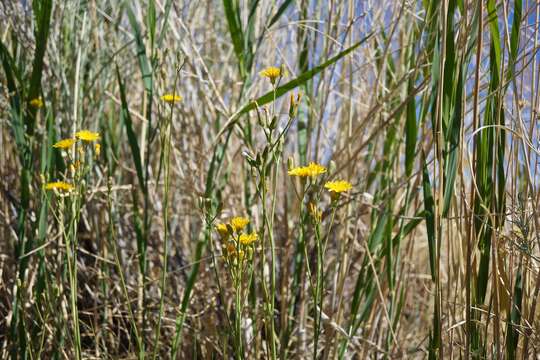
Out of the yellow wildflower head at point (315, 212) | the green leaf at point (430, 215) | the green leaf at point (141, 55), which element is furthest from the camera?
the green leaf at point (141, 55)

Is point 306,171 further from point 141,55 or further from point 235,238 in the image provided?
point 141,55

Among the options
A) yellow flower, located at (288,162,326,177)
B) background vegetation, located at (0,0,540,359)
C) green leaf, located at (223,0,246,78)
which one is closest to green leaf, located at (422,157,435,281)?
background vegetation, located at (0,0,540,359)

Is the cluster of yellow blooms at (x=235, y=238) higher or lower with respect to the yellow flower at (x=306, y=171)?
lower

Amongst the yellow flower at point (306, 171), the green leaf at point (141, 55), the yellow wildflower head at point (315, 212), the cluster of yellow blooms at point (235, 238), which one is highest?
the green leaf at point (141, 55)

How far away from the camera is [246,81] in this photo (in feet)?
4.29

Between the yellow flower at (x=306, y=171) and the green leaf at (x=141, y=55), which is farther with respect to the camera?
the green leaf at (x=141, y=55)

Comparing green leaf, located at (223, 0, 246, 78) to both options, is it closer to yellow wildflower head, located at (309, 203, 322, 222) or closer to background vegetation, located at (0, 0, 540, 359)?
background vegetation, located at (0, 0, 540, 359)

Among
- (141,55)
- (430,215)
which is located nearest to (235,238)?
(430,215)

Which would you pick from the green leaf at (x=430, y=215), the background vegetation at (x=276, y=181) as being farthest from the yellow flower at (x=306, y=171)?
the green leaf at (x=430, y=215)

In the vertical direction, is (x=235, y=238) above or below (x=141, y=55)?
below

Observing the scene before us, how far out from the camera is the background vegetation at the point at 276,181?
0.96 m

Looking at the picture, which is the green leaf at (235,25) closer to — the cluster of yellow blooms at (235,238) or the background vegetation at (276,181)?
the background vegetation at (276,181)

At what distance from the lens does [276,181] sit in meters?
0.89

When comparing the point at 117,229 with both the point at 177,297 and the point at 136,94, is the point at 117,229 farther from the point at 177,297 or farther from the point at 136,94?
the point at 136,94
